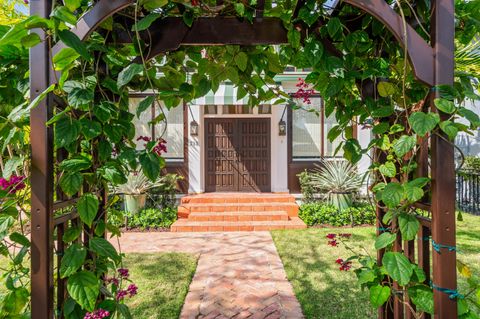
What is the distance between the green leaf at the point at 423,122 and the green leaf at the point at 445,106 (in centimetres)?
4

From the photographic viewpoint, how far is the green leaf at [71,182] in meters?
1.39

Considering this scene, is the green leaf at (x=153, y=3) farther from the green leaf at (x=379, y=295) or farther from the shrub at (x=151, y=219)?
the shrub at (x=151, y=219)

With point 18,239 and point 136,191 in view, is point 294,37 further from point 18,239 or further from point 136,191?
point 136,191

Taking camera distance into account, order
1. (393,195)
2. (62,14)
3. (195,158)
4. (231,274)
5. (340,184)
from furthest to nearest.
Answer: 1. (195,158)
2. (340,184)
3. (231,274)
4. (393,195)
5. (62,14)

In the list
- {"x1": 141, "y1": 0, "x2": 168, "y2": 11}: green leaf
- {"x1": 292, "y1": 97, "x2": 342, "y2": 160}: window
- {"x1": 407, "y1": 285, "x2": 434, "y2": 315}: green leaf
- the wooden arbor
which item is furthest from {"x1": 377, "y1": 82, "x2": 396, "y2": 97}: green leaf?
{"x1": 292, "y1": 97, "x2": 342, "y2": 160}: window

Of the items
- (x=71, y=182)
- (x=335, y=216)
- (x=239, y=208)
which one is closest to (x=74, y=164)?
(x=71, y=182)

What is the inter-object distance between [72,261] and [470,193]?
975cm

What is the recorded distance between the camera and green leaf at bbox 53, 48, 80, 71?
1289mm

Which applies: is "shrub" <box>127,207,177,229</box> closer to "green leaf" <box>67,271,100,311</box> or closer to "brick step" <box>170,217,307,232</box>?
"brick step" <box>170,217,307,232</box>

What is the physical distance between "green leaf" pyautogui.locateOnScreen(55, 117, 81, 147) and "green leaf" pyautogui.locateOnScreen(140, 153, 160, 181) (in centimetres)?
30

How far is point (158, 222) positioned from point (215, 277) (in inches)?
140

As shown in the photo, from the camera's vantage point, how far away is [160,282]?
13.0ft

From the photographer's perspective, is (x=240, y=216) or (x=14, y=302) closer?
(x=14, y=302)

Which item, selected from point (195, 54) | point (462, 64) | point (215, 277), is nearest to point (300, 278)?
point (215, 277)
